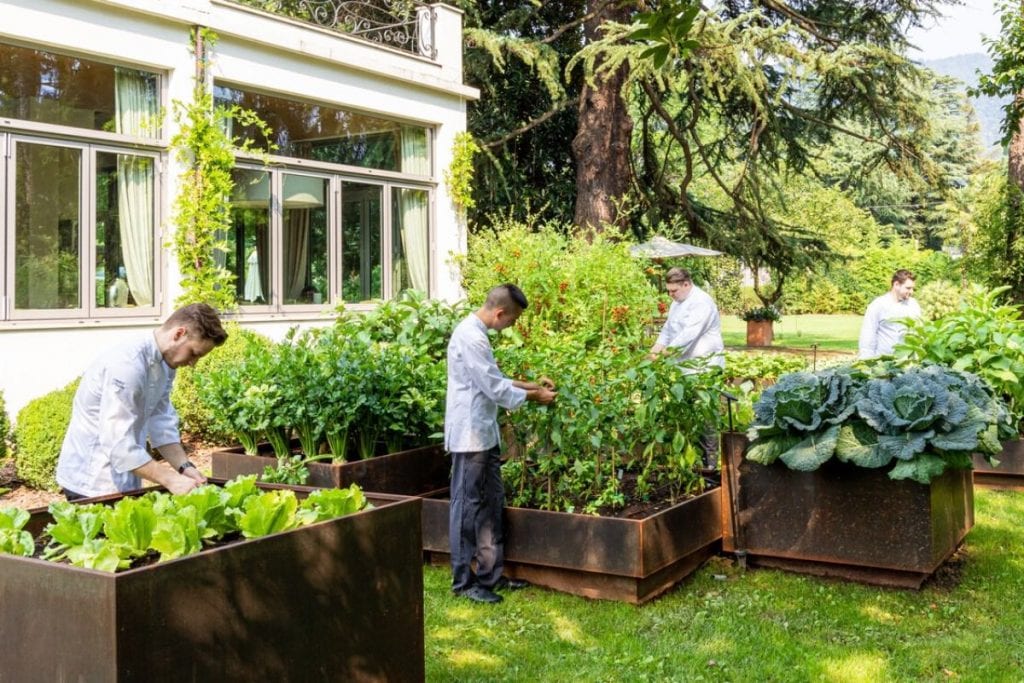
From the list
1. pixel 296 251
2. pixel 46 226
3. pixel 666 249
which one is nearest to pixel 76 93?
pixel 46 226

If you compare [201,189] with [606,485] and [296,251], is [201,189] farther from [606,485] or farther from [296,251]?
[606,485]

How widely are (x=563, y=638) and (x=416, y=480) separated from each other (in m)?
2.28

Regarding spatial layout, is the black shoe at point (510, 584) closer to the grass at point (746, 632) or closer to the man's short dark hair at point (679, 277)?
the grass at point (746, 632)

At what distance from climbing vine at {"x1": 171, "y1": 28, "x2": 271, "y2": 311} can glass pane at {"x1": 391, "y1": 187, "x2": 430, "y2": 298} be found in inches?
123

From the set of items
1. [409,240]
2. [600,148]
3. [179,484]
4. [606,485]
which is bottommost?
[606,485]

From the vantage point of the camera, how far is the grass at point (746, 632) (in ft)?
15.0

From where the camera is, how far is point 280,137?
12.4m

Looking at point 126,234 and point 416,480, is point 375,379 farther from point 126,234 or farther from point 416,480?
point 126,234

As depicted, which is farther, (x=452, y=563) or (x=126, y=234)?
(x=126, y=234)

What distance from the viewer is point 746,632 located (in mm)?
5082

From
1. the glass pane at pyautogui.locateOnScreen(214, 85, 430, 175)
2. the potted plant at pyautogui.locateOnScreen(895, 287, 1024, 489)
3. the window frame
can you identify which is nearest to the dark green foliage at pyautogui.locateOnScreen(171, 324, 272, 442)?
the window frame

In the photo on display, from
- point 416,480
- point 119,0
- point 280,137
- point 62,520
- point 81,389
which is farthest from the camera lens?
point 280,137

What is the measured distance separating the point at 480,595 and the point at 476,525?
382 millimetres

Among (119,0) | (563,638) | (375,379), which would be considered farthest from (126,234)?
(563,638)
